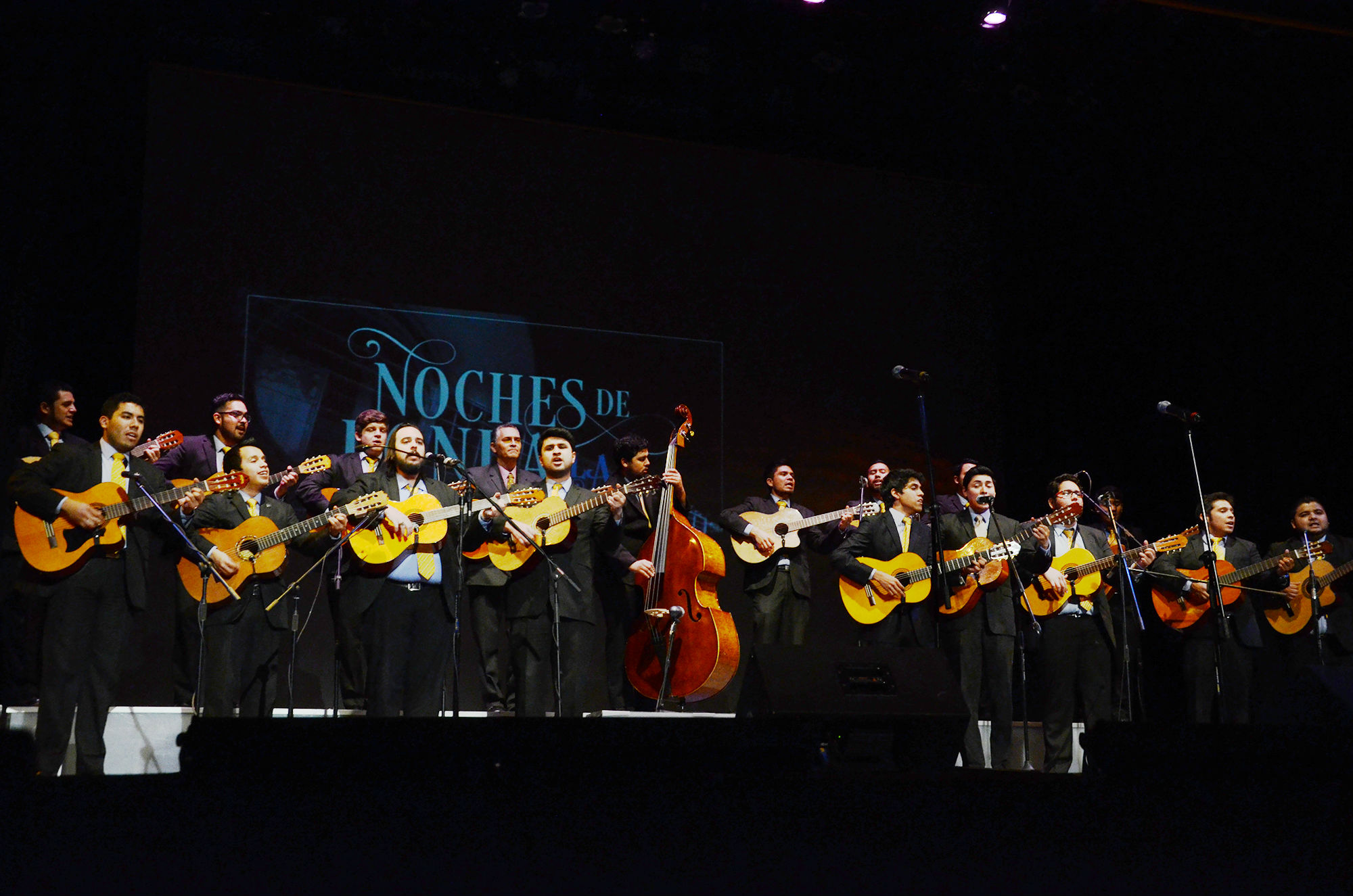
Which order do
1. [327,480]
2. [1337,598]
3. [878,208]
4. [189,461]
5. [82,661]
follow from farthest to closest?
[878,208]
[1337,598]
[327,480]
[189,461]
[82,661]

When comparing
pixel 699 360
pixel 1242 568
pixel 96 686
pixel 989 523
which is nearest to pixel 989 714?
pixel 989 523

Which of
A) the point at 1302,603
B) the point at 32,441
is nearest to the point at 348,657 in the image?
the point at 32,441

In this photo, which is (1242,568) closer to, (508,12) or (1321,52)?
(1321,52)

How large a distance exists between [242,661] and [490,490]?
160 cm

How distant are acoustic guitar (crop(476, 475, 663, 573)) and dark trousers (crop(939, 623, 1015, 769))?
2282 millimetres

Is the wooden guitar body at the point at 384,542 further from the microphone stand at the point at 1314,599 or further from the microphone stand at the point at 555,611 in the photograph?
the microphone stand at the point at 1314,599

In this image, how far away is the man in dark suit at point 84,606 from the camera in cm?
543

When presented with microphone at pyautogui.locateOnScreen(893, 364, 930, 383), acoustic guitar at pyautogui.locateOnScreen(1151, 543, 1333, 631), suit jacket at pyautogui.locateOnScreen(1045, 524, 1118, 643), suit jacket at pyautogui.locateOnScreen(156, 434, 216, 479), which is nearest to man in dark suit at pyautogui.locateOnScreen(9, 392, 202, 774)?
suit jacket at pyautogui.locateOnScreen(156, 434, 216, 479)

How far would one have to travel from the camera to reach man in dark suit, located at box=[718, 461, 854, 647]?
25.5 feet

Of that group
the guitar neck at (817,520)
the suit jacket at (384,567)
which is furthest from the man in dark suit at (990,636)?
the suit jacket at (384,567)

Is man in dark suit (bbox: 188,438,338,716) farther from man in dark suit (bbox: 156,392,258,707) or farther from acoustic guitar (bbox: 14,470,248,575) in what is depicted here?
acoustic guitar (bbox: 14,470,248,575)

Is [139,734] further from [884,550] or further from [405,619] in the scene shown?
[884,550]

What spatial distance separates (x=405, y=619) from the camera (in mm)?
5949

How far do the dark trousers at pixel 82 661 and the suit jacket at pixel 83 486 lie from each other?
86mm
